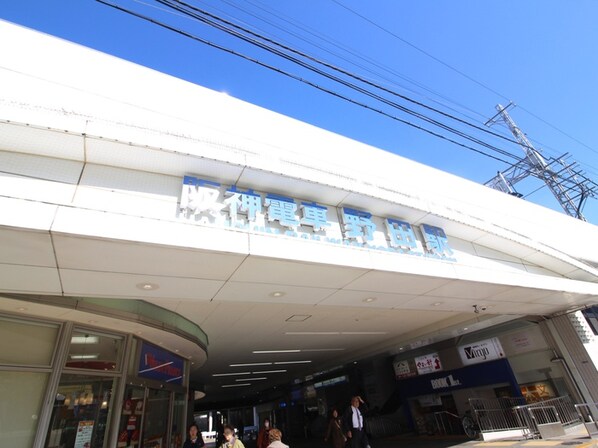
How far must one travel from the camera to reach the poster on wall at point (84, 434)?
192 inches

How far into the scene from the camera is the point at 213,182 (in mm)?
3957

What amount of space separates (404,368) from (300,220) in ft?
41.7

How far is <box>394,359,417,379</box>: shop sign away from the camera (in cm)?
1392

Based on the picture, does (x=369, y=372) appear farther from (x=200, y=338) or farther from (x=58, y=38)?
(x=58, y=38)

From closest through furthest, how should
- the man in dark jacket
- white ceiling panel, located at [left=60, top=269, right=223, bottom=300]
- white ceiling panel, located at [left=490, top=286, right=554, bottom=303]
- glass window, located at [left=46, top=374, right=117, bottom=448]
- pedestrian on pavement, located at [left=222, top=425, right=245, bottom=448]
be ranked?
1. white ceiling panel, located at [left=60, top=269, right=223, bottom=300]
2. pedestrian on pavement, located at [left=222, top=425, right=245, bottom=448]
3. glass window, located at [left=46, top=374, right=117, bottom=448]
4. white ceiling panel, located at [left=490, top=286, right=554, bottom=303]
5. the man in dark jacket

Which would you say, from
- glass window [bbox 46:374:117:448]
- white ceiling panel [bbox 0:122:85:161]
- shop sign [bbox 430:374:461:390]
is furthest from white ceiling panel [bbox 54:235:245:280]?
shop sign [bbox 430:374:461:390]

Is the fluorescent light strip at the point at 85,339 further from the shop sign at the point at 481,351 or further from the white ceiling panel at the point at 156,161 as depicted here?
the shop sign at the point at 481,351

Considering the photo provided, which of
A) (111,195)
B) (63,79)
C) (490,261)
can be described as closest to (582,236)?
(490,261)

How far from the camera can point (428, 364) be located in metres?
13.2

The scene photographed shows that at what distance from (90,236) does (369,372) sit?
15609mm

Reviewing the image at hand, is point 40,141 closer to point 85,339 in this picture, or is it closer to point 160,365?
point 85,339

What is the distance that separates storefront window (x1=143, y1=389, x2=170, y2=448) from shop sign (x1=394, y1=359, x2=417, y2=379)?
34.0 ft

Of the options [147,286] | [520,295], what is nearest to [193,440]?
[147,286]

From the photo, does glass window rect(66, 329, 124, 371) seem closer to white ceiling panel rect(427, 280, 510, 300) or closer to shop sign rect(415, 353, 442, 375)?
white ceiling panel rect(427, 280, 510, 300)
